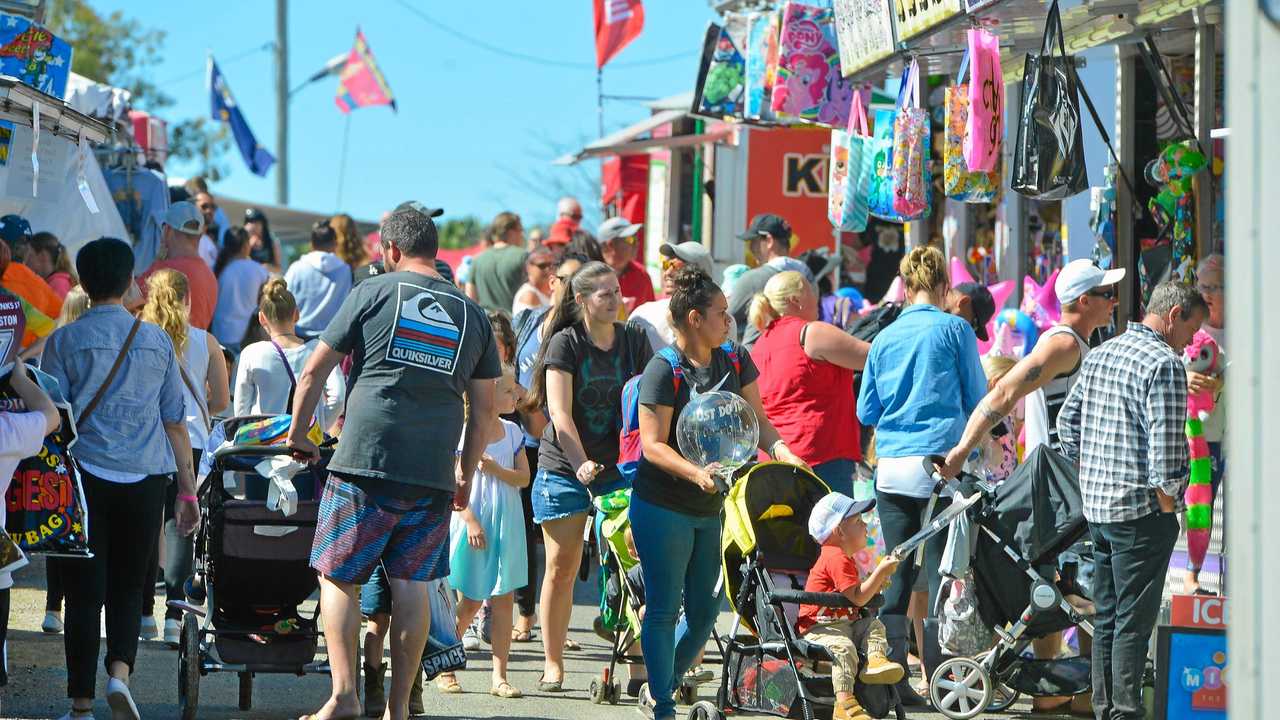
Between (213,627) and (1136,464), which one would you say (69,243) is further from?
(1136,464)

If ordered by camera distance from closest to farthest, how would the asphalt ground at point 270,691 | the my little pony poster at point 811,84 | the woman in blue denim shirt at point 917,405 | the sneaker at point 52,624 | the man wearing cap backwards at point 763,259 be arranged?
the asphalt ground at point 270,691, the woman in blue denim shirt at point 917,405, the sneaker at point 52,624, the man wearing cap backwards at point 763,259, the my little pony poster at point 811,84

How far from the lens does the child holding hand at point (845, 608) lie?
6777mm

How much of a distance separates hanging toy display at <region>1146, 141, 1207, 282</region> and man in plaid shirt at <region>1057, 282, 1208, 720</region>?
277 cm

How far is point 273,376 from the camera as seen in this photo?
8.88 meters

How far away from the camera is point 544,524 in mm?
7789

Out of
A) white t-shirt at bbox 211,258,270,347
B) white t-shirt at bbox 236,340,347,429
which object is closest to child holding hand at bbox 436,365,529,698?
white t-shirt at bbox 236,340,347,429

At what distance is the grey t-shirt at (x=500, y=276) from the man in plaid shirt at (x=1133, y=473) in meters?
6.82

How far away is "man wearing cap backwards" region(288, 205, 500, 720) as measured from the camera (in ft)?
20.0

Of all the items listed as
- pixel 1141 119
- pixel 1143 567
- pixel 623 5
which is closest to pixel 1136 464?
pixel 1143 567

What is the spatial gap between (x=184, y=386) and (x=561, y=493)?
2170 millimetres

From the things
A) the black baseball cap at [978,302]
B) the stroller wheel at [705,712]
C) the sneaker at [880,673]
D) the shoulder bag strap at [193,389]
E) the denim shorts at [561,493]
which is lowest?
the stroller wheel at [705,712]

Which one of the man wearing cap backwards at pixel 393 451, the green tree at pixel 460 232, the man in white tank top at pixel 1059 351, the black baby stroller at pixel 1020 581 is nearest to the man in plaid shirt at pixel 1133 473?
the man in white tank top at pixel 1059 351

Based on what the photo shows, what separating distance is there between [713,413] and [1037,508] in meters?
1.90

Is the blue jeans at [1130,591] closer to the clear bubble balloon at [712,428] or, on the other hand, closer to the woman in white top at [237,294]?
the clear bubble balloon at [712,428]
